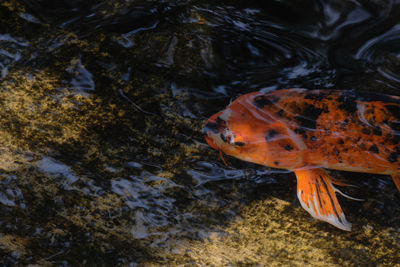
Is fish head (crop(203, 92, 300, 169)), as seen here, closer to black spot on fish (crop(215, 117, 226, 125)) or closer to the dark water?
black spot on fish (crop(215, 117, 226, 125))

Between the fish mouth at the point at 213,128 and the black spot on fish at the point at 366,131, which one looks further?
the fish mouth at the point at 213,128

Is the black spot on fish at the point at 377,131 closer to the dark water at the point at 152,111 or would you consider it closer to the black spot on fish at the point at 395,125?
the black spot on fish at the point at 395,125

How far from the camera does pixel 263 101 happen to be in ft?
7.38

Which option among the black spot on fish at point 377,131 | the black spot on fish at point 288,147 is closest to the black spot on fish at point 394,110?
the black spot on fish at point 377,131

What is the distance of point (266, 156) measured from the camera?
7.06 ft

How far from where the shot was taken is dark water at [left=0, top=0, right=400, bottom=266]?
79.0 inches

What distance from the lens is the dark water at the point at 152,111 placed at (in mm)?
2006

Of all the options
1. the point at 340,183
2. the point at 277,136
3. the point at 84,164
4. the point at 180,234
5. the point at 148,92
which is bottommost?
the point at 180,234

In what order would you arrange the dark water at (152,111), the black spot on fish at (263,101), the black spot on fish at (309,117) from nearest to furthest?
the dark water at (152,111) → the black spot on fish at (309,117) → the black spot on fish at (263,101)

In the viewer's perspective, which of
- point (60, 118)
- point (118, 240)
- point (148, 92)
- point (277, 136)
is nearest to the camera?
point (118, 240)

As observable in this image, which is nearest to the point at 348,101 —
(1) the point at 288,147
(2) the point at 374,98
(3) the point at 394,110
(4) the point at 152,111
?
(2) the point at 374,98

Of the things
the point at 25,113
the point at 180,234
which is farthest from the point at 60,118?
the point at 180,234

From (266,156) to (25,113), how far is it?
1684 millimetres

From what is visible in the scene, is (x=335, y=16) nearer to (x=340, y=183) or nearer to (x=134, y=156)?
(x=340, y=183)
